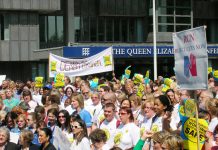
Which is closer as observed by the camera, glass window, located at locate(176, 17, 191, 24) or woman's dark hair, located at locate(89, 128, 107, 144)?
woman's dark hair, located at locate(89, 128, 107, 144)

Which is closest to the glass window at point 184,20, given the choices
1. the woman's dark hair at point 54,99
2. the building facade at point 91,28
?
the building facade at point 91,28

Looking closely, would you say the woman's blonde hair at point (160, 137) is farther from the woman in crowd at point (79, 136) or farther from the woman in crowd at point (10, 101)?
the woman in crowd at point (10, 101)

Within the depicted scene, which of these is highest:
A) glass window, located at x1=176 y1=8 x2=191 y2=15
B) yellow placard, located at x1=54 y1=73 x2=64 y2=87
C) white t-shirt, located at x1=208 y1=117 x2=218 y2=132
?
glass window, located at x1=176 y1=8 x2=191 y2=15

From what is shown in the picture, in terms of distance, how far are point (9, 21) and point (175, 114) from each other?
1279 inches

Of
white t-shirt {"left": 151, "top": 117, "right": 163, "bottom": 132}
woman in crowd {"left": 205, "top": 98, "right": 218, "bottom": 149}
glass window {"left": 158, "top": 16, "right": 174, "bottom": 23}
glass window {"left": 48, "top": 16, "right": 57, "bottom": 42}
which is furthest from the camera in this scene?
glass window {"left": 48, "top": 16, "right": 57, "bottom": 42}

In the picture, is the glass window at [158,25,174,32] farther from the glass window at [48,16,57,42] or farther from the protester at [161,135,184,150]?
the protester at [161,135,184,150]

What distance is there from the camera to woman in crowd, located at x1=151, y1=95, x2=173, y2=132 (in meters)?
8.44

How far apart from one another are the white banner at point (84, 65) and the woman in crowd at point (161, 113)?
9.25m

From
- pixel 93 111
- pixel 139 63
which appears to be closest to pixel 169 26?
pixel 139 63

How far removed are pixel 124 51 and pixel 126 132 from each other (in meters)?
27.7

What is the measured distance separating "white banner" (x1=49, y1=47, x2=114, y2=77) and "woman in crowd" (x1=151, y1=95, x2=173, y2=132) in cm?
925

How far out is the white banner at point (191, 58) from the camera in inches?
284

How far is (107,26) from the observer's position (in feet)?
147

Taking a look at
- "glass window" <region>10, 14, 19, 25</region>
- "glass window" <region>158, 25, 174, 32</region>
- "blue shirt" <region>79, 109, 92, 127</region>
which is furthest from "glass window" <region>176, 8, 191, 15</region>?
"blue shirt" <region>79, 109, 92, 127</region>
